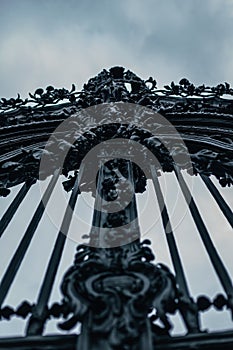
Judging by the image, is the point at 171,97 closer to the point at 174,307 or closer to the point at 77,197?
the point at 77,197

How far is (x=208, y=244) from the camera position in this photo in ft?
15.2

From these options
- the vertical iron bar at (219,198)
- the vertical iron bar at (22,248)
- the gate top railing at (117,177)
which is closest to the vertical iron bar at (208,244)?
the gate top railing at (117,177)

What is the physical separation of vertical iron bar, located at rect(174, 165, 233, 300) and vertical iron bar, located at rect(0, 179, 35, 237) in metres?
1.56

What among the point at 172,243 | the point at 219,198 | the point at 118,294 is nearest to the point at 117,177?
the point at 219,198

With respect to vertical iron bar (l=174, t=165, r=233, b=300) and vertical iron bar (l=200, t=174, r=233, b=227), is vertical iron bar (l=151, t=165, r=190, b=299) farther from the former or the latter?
vertical iron bar (l=200, t=174, r=233, b=227)

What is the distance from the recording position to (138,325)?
11.3ft

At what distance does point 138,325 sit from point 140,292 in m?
0.29

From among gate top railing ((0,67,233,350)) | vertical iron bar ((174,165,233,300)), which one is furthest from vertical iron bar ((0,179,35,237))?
vertical iron bar ((174,165,233,300))

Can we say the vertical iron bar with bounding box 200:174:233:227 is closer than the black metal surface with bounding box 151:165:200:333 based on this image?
No

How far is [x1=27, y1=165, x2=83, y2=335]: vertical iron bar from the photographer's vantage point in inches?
145

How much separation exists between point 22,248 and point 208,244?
4.71ft

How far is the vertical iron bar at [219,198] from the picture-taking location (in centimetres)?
517

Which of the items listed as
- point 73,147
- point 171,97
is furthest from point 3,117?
point 171,97

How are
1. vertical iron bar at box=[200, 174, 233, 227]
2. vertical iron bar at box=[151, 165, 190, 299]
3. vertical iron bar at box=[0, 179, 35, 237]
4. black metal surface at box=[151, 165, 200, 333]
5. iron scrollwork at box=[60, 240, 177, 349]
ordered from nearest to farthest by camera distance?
iron scrollwork at box=[60, 240, 177, 349]
black metal surface at box=[151, 165, 200, 333]
vertical iron bar at box=[151, 165, 190, 299]
vertical iron bar at box=[200, 174, 233, 227]
vertical iron bar at box=[0, 179, 35, 237]
